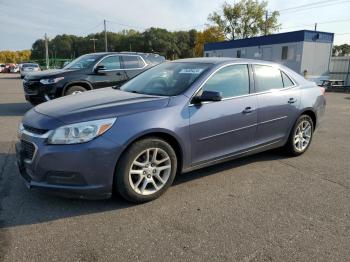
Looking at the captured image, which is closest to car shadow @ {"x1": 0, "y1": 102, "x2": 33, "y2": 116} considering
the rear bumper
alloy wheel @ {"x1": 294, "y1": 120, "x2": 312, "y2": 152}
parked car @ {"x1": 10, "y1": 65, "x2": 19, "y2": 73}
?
the rear bumper

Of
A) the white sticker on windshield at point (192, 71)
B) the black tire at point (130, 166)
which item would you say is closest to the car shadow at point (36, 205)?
the black tire at point (130, 166)

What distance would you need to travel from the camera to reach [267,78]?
4781 millimetres

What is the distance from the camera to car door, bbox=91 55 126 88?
9.10 m

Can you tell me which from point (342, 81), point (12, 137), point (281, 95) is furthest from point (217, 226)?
point (342, 81)

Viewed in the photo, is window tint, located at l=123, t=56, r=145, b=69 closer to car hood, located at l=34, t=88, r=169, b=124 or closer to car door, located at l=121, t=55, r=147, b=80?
car door, located at l=121, t=55, r=147, b=80

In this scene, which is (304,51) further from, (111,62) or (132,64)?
(111,62)

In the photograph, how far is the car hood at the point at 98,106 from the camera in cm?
332

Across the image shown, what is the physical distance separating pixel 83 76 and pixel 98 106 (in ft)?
18.8

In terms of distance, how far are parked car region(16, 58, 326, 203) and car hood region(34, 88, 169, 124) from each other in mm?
11

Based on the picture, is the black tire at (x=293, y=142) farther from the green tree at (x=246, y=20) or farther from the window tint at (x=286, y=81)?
the green tree at (x=246, y=20)

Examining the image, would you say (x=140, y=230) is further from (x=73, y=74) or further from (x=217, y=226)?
(x=73, y=74)

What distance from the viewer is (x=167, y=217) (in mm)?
3301

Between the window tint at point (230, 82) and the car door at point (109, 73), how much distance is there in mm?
5296

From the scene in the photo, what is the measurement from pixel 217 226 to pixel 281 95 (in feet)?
8.23
